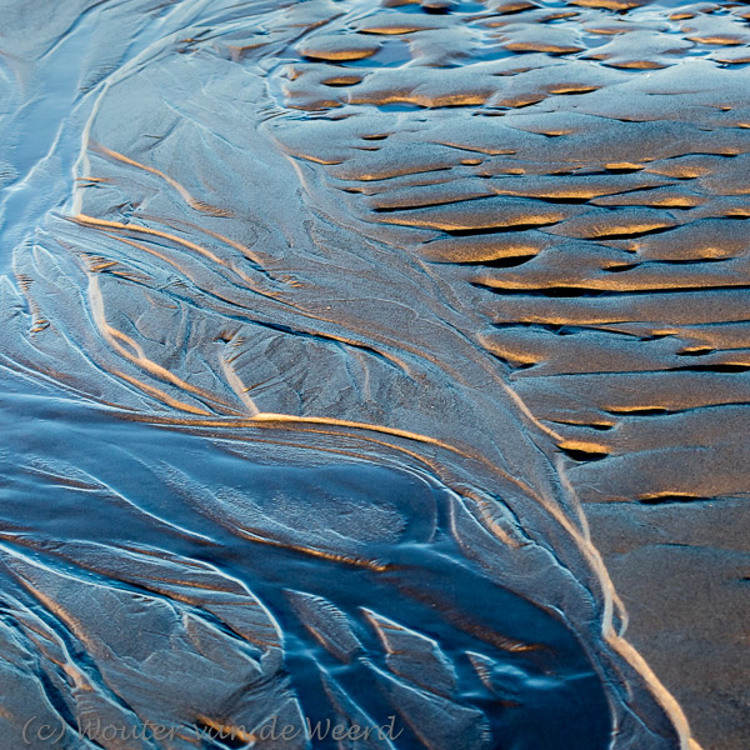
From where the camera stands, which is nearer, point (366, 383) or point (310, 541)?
point (310, 541)

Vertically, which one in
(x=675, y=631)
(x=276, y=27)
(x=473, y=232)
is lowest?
(x=675, y=631)

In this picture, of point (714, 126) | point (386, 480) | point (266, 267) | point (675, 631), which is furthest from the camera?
point (714, 126)

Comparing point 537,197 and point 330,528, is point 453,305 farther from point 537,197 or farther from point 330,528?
point 330,528

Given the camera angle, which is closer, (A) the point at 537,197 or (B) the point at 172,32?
(A) the point at 537,197

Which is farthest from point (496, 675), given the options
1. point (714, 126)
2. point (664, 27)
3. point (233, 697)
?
point (664, 27)
